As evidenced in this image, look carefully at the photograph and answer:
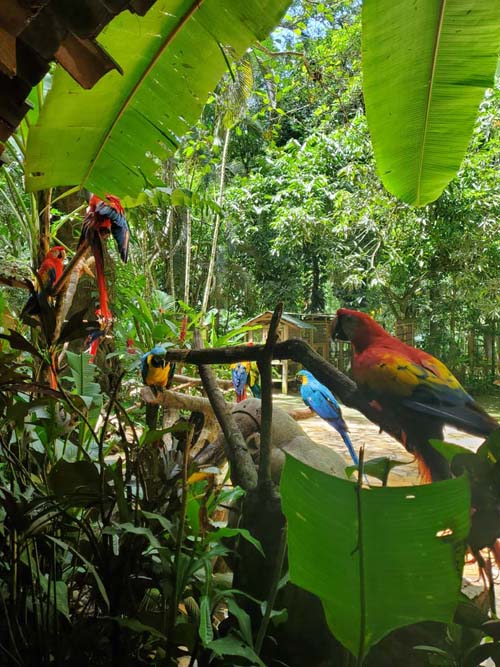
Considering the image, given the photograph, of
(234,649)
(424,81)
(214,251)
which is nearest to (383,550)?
(234,649)

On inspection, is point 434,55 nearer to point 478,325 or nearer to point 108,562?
point 478,325

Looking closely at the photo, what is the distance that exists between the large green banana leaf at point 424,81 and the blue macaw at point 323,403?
34 centimetres

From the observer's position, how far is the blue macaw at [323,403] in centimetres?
81

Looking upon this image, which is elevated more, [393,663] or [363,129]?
[363,129]

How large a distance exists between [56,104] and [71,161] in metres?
0.10

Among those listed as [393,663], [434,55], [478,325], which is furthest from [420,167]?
[393,663]

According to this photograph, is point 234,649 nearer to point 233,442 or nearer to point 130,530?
point 130,530

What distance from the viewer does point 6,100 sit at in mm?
482

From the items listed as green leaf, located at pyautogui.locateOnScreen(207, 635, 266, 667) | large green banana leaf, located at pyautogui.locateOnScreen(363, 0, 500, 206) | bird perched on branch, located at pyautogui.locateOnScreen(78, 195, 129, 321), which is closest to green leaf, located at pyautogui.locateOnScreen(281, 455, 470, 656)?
green leaf, located at pyautogui.locateOnScreen(207, 635, 266, 667)

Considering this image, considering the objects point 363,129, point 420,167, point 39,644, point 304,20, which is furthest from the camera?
point 304,20

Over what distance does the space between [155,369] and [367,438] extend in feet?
1.52

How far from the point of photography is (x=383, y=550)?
410mm

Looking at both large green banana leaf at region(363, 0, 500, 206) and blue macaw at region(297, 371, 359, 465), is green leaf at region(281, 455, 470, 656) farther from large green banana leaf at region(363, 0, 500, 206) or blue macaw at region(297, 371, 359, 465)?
large green banana leaf at region(363, 0, 500, 206)

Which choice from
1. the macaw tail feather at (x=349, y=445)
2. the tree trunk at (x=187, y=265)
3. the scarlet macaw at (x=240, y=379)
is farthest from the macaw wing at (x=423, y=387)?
the tree trunk at (x=187, y=265)
